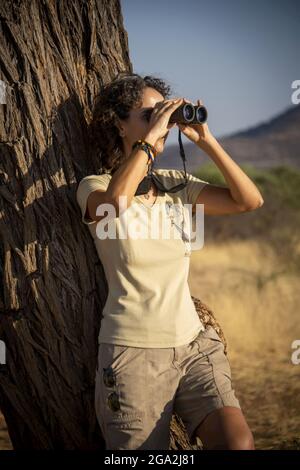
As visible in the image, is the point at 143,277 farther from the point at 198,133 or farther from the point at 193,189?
the point at 198,133

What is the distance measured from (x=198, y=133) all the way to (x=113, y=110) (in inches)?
14.1

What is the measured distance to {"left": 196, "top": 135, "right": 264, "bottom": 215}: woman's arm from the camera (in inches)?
103

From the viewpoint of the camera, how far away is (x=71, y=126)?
107 inches

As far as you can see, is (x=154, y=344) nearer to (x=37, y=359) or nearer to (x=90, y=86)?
(x=37, y=359)

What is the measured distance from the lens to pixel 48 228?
2.69 m

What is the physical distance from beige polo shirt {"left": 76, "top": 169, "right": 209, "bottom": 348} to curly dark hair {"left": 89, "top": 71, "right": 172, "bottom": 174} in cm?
19

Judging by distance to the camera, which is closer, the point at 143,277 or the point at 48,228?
the point at 143,277

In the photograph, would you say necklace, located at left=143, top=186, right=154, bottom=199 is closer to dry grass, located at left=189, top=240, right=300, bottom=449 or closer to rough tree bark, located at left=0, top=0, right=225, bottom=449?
rough tree bark, located at left=0, top=0, right=225, bottom=449

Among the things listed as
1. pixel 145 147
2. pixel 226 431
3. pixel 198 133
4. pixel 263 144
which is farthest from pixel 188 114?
pixel 263 144

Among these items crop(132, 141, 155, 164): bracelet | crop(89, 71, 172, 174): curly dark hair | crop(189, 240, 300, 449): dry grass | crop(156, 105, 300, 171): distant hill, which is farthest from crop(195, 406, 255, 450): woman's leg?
crop(156, 105, 300, 171): distant hill

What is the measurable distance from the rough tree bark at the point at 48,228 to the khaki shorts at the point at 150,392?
37cm

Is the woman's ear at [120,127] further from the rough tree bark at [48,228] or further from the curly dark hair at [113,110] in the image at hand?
the rough tree bark at [48,228]

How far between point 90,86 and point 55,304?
0.97 metres

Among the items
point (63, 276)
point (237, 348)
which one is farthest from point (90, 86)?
point (237, 348)
